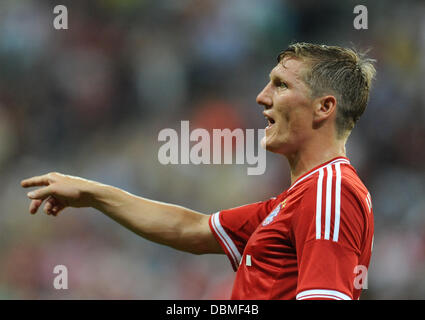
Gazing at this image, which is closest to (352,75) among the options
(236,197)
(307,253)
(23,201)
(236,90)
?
(307,253)

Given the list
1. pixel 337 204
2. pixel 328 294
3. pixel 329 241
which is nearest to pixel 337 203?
pixel 337 204

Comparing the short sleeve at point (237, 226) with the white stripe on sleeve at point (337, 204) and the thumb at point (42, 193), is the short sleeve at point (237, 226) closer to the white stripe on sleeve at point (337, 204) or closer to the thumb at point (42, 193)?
the white stripe on sleeve at point (337, 204)

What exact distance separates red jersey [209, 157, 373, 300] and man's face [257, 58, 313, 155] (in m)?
0.19

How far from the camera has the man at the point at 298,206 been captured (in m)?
2.01

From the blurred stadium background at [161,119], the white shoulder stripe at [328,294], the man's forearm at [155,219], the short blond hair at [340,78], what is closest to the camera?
the white shoulder stripe at [328,294]

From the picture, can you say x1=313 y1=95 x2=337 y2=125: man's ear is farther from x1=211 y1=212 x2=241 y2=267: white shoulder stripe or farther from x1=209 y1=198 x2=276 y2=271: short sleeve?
x1=211 y1=212 x2=241 y2=267: white shoulder stripe

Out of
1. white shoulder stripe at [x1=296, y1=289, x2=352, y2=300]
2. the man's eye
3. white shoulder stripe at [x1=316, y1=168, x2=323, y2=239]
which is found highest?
the man's eye

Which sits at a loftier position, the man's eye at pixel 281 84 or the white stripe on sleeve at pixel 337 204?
the man's eye at pixel 281 84

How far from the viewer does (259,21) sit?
632cm

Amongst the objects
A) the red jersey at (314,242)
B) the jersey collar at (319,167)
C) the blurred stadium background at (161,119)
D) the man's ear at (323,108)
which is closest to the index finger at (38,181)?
the red jersey at (314,242)

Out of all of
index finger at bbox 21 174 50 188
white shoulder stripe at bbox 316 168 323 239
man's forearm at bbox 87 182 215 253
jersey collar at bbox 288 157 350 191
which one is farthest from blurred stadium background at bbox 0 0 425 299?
white shoulder stripe at bbox 316 168 323 239

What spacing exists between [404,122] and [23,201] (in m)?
3.81

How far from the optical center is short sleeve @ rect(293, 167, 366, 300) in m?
1.96

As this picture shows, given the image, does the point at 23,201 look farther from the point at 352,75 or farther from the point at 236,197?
the point at 352,75
